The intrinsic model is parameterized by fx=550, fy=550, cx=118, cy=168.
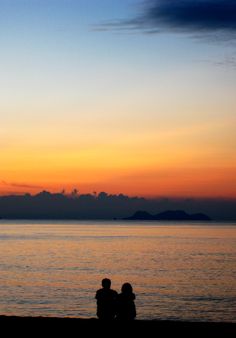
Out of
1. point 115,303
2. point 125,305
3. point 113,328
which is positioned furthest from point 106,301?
point 113,328

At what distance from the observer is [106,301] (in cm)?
1550

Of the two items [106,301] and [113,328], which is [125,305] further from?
[113,328]

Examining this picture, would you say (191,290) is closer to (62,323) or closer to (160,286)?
(160,286)

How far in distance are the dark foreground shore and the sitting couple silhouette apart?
8.7 inches

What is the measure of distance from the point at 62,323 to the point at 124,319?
1938 millimetres

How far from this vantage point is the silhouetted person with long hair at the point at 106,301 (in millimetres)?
15352

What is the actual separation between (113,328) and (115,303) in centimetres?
76

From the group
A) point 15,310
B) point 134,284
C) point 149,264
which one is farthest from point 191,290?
point 149,264

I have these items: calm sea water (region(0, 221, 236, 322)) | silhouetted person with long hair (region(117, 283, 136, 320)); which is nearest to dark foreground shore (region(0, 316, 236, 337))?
silhouetted person with long hair (region(117, 283, 136, 320))

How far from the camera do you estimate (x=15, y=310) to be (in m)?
35.7

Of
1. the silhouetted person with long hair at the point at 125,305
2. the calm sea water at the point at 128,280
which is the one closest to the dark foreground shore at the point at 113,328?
the silhouetted person with long hair at the point at 125,305

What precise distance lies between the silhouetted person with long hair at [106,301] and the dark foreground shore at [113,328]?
0.74 feet

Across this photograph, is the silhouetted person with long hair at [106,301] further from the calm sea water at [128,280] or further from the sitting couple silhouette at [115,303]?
the calm sea water at [128,280]

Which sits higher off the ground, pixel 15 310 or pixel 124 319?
pixel 124 319
